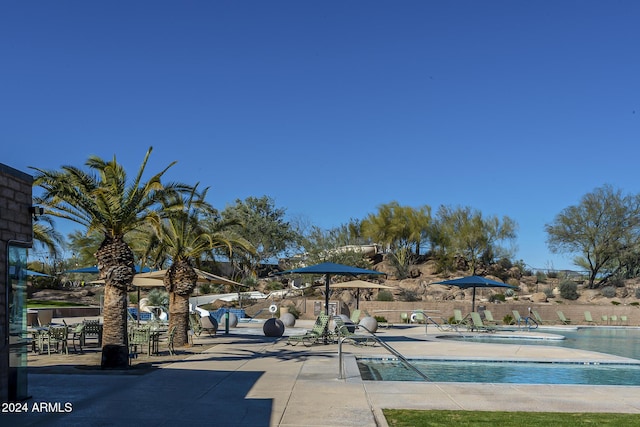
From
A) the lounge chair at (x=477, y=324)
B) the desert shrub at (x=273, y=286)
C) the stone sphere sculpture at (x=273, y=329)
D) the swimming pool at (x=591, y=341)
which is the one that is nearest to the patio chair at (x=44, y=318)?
the stone sphere sculpture at (x=273, y=329)

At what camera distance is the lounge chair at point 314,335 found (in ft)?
59.4

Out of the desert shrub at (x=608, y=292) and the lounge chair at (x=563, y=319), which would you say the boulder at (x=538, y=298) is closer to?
the lounge chair at (x=563, y=319)

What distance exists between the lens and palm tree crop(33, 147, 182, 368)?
42.2 ft

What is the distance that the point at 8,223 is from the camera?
9055 mm

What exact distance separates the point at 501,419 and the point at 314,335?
1026 centimetres

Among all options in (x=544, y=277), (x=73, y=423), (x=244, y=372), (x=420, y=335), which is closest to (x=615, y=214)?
(x=544, y=277)

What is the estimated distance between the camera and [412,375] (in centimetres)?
1333

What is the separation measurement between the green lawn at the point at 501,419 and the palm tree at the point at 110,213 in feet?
22.4

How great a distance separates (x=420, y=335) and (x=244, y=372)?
515 inches

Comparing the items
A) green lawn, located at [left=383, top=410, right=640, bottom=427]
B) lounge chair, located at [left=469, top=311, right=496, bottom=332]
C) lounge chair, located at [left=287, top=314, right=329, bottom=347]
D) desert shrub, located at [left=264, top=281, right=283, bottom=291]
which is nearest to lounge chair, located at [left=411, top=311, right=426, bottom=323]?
lounge chair, located at [left=469, top=311, right=496, bottom=332]

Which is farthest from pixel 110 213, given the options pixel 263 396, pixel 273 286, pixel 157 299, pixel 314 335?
pixel 273 286

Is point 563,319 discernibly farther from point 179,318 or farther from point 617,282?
point 179,318

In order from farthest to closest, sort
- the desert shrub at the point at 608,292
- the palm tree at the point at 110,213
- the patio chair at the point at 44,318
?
the desert shrub at the point at 608,292
the patio chair at the point at 44,318
the palm tree at the point at 110,213

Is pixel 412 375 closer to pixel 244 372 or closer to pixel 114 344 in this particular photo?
pixel 244 372
